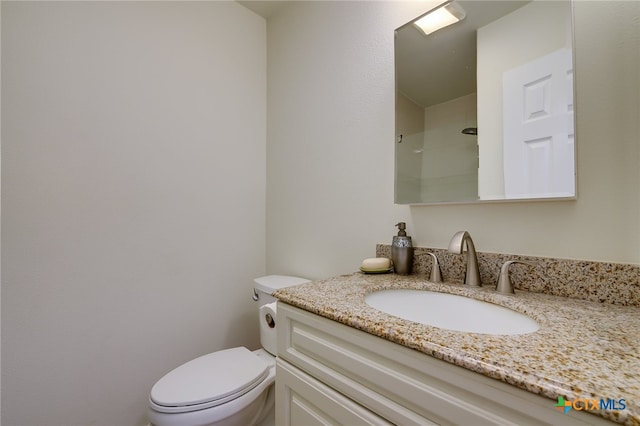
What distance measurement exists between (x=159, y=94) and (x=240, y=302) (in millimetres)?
1245

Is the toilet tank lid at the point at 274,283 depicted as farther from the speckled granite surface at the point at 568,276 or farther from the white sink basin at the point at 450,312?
the speckled granite surface at the point at 568,276

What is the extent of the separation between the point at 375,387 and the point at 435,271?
1.63 feet

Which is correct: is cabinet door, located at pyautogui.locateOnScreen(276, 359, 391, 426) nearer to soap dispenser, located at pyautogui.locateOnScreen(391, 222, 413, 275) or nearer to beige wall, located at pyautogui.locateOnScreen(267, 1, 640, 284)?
soap dispenser, located at pyautogui.locateOnScreen(391, 222, 413, 275)

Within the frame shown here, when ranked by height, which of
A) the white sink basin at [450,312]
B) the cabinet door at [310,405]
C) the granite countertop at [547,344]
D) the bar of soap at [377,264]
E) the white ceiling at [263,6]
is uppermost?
the white ceiling at [263,6]

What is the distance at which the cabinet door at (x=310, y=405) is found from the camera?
0.58 meters

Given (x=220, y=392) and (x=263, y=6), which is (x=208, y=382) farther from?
(x=263, y=6)

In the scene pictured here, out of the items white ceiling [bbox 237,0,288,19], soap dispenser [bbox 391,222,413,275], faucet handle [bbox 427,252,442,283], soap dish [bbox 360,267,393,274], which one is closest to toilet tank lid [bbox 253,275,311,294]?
soap dish [bbox 360,267,393,274]

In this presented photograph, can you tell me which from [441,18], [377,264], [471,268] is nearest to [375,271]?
[377,264]

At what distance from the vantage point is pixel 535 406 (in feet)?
1.20

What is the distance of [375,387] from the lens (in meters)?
0.56

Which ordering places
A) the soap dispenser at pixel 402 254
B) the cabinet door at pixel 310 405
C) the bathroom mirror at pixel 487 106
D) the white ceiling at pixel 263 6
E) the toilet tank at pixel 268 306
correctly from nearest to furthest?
the cabinet door at pixel 310 405, the bathroom mirror at pixel 487 106, the soap dispenser at pixel 402 254, the toilet tank at pixel 268 306, the white ceiling at pixel 263 6

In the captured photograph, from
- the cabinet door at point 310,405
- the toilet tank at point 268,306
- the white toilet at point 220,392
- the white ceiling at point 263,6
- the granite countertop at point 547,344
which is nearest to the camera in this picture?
the granite countertop at point 547,344

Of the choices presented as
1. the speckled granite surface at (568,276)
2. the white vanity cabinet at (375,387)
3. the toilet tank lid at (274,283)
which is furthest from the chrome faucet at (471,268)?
the toilet tank lid at (274,283)

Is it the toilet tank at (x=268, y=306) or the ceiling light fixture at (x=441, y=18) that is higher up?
the ceiling light fixture at (x=441, y=18)
